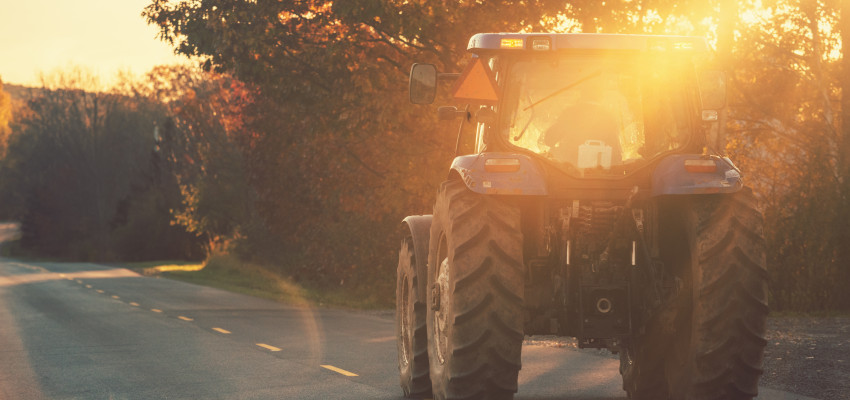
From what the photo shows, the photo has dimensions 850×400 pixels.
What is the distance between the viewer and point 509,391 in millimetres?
7461

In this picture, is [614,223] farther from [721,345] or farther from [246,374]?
[246,374]

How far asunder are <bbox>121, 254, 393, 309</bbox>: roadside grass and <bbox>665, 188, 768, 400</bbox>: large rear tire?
19.6 m

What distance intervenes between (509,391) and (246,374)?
224 inches

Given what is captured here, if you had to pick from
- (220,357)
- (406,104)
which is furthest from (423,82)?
(406,104)

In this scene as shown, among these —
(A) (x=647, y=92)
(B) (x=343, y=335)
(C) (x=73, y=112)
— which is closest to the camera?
(A) (x=647, y=92)

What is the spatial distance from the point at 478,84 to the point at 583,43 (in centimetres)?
80

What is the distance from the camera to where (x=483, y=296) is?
7320 millimetres

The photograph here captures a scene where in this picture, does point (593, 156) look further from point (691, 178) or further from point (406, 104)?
point (406, 104)

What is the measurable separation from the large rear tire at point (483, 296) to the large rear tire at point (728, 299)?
1149 mm

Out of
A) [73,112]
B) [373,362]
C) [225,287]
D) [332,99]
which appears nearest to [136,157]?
[73,112]

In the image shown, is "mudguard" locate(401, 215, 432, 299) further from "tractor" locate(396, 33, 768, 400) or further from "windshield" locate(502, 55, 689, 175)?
"windshield" locate(502, 55, 689, 175)

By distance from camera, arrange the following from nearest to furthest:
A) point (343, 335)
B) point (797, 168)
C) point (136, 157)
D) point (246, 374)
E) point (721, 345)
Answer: point (721, 345), point (246, 374), point (343, 335), point (797, 168), point (136, 157)

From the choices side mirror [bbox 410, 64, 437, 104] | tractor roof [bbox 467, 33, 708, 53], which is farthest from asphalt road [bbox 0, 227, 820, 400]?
tractor roof [bbox 467, 33, 708, 53]

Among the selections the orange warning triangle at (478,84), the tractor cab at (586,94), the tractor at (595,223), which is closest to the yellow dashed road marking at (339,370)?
the tractor at (595,223)
